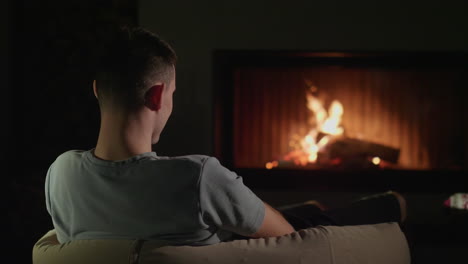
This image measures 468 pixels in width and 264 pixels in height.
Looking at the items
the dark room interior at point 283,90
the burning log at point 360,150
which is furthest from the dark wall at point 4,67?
the burning log at point 360,150

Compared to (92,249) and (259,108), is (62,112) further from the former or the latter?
(92,249)

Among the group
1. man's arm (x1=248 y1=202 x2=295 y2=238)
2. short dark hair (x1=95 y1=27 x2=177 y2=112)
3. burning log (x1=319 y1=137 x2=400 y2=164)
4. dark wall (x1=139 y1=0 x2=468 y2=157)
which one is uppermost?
dark wall (x1=139 y1=0 x2=468 y2=157)

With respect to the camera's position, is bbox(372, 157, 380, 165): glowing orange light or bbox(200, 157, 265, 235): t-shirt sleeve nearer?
bbox(200, 157, 265, 235): t-shirt sleeve

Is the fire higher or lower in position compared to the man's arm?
higher

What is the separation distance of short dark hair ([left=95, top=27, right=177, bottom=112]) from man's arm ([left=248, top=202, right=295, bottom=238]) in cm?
35

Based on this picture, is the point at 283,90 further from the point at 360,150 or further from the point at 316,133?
the point at 360,150

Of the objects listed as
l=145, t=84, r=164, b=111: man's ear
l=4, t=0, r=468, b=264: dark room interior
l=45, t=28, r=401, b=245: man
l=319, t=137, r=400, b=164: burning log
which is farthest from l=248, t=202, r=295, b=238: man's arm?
l=319, t=137, r=400, b=164: burning log

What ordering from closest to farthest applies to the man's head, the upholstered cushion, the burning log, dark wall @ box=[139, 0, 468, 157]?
1. the upholstered cushion
2. the man's head
3. dark wall @ box=[139, 0, 468, 157]
4. the burning log

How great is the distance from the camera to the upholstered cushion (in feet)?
3.00

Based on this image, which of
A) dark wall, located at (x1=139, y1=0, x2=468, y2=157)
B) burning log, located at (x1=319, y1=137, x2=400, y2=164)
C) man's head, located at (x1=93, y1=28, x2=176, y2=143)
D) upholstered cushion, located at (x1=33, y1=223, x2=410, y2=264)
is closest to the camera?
upholstered cushion, located at (x1=33, y1=223, x2=410, y2=264)

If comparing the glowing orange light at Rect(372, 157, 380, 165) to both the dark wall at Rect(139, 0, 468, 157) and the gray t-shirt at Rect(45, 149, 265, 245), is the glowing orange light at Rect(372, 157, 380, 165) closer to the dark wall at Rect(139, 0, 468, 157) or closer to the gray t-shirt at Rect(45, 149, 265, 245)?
the dark wall at Rect(139, 0, 468, 157)

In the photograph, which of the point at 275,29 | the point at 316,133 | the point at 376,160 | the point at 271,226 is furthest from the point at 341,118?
the point at 271,226

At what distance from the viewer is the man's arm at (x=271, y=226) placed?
3.32ft

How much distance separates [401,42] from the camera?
8.14 feet
